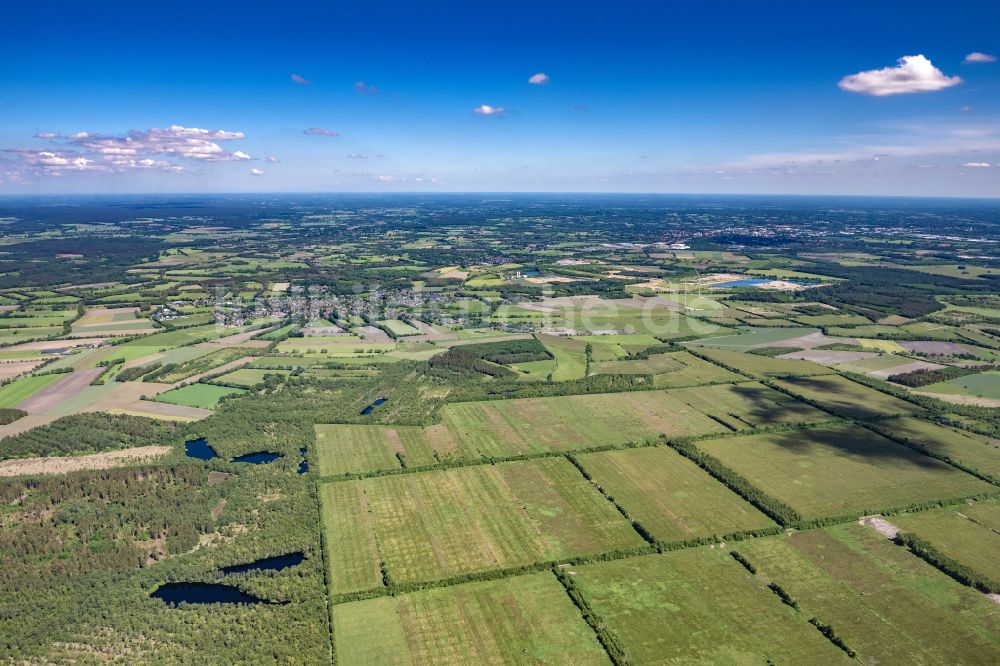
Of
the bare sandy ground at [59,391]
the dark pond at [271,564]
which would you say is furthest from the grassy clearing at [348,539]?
the bare sandy ground at [59,391]

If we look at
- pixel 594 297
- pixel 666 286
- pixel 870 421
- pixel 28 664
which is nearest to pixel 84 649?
pixel 28 664

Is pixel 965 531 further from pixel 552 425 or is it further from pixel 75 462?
pixel 75 462

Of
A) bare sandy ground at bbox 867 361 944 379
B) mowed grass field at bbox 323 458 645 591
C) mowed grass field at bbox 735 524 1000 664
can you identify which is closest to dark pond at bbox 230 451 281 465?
mowed grass field at bbox 323 458 645 591

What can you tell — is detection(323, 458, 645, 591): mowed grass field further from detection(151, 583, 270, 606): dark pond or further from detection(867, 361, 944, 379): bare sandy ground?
detection(867, 361, 944, 379): bare sandy ground

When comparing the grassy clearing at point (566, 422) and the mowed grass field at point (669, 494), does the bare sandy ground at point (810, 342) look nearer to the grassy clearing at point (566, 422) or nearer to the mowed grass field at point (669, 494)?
the grassy clearing at point (566, 422)

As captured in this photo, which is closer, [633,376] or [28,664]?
[28,664]

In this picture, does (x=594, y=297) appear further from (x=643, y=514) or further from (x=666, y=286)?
(x=643, y=514)
